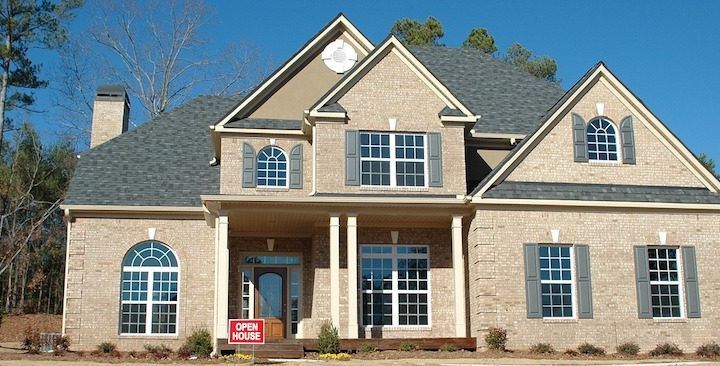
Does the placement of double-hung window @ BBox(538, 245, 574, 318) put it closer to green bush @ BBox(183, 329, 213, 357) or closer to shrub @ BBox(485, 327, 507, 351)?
shrub @ BBox(485, 327, 507, 351)

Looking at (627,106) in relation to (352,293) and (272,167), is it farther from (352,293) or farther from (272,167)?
(272,167)

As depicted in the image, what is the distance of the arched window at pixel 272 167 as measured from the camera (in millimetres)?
22938

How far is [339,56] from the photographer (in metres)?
24.6

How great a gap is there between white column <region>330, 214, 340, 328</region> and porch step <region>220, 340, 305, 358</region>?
4.26 feet

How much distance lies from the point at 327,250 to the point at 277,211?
2609mm

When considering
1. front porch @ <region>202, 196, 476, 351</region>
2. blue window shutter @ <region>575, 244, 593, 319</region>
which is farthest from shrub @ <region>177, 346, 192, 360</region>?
blue window shutter @ <region>575, 244, 593, 319</region>

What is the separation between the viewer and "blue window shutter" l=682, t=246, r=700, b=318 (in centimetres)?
2138

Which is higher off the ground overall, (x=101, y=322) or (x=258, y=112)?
(x=258, y=112)

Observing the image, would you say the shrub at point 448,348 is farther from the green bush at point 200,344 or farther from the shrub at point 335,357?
the green bush at point 200,344

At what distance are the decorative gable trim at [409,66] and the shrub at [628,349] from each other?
6.84 m

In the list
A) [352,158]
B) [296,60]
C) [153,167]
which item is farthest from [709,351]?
[153,167]

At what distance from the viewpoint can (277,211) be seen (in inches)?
824

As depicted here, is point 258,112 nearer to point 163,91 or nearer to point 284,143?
point 284,143

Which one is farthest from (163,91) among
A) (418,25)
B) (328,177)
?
(328,177)
